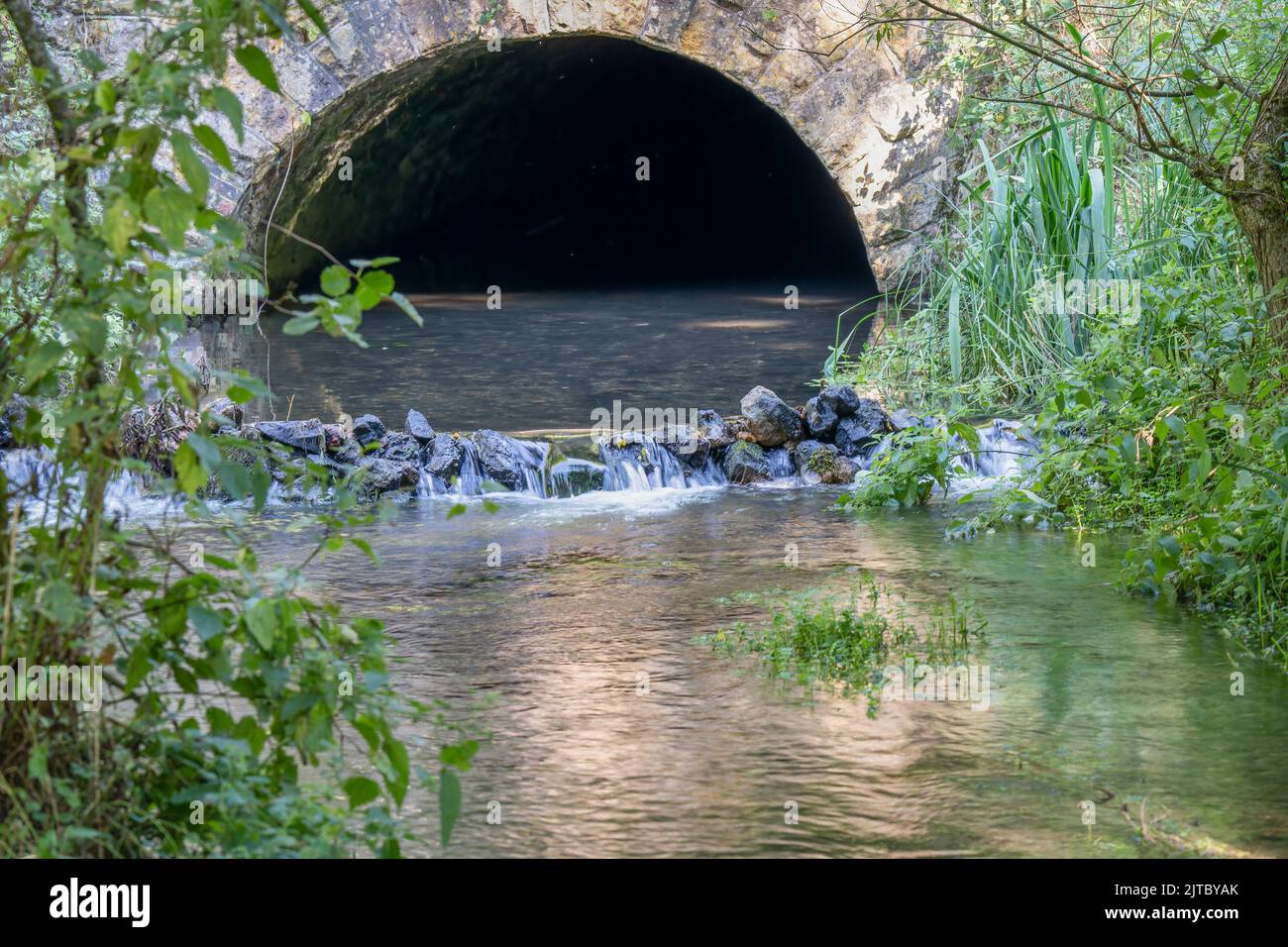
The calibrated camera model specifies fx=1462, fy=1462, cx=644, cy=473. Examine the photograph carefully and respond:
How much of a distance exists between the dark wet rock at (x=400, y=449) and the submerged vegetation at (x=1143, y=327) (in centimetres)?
277

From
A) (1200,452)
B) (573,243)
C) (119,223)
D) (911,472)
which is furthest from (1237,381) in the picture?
(573,243)

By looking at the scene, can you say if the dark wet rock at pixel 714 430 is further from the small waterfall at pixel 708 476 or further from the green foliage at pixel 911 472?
the green foliage at pixel 911 472

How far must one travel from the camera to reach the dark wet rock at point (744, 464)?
8922 millimetres

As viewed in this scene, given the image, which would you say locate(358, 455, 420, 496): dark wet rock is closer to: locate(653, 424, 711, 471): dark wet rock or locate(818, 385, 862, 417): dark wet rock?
locate(653, 424, 711, 471): dark wet rock

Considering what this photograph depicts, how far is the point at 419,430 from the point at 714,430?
1.81 m

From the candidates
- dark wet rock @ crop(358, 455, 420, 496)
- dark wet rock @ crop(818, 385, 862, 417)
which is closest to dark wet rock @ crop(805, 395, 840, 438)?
dark wet rock @ crop(818, 385, 862, 417)

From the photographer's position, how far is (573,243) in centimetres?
2186

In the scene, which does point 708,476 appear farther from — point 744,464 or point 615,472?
point 615,472

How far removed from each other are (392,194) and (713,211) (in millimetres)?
6537

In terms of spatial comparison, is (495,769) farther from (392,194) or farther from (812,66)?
(392,194)

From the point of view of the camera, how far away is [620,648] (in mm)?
5320

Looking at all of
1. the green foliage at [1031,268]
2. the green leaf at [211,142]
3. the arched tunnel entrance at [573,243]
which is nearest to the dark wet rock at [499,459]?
the arched tunnel entrance at [573,243]
